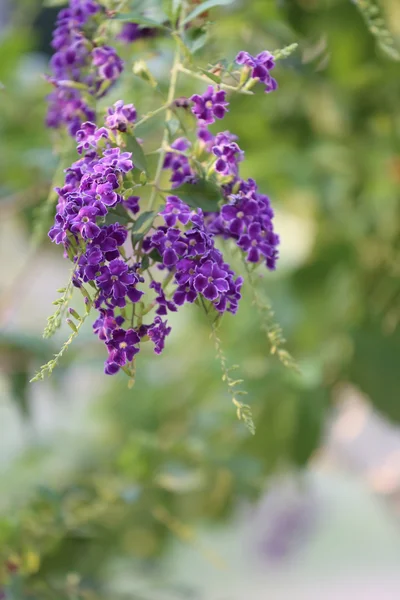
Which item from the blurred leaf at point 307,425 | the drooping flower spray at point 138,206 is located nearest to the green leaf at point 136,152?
the drooping flower spray at point 138,206

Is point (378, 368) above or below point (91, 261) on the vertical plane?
above

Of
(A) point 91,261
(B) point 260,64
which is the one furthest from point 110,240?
(B) point 260,64

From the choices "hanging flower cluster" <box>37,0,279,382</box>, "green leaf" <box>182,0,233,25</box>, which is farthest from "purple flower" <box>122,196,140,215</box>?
"green leaf" <box>182,0,233,25</box>

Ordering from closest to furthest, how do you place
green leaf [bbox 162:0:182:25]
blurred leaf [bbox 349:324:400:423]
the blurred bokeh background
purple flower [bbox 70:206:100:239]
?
1. purple flower [bbox 70:206:100:239]
2. green leaf [bbox 162:0:182:25]
3. the blurred bokeh background
4. blurred leaf [bbox 349:324:400:423]

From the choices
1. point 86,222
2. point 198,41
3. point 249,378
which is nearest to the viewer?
point 86,222

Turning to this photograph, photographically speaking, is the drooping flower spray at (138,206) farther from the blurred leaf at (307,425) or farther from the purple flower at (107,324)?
the blurred leaf at (307,425)

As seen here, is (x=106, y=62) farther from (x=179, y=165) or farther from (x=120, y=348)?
(x=120, y=348)

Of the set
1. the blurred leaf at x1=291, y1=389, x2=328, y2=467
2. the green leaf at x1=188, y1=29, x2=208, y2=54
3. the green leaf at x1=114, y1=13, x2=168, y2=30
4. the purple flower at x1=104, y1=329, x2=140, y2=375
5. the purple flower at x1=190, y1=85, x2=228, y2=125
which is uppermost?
the blurred leaf at x1=291, y1=389, x2=328, y2=467

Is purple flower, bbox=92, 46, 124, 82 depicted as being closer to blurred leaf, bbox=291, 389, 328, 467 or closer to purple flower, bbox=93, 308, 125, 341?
purple flower, bbox=93, 308, 125, 341
